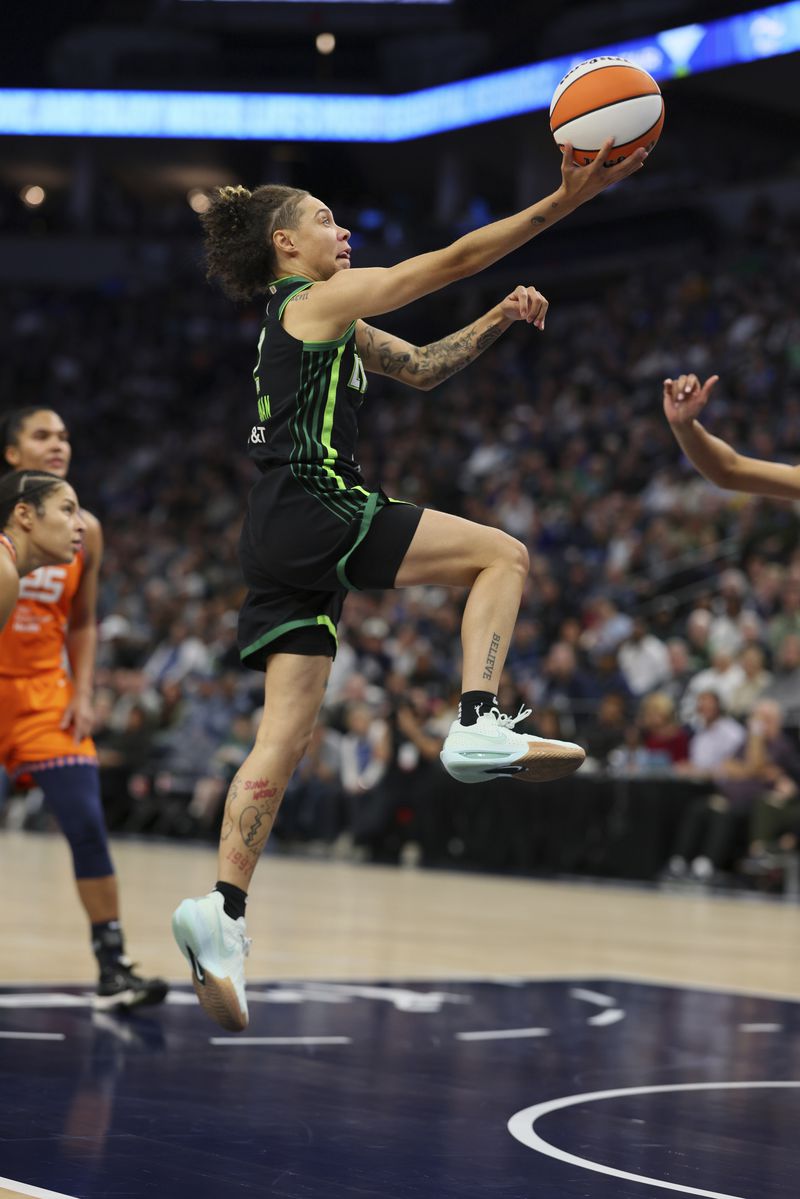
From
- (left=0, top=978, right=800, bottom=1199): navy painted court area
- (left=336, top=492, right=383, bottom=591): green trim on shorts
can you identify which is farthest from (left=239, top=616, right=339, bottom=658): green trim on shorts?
(left=0, top=978, right=800, bottom=1199): navy painted court area

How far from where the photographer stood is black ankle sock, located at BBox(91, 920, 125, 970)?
6.61 metres

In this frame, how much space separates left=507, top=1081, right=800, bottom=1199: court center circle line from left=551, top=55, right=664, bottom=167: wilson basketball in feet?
8.65

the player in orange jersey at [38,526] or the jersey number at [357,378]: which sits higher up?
the jersey number at [357,378]

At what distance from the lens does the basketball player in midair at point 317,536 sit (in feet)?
14.4

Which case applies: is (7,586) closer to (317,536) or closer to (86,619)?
(317,536)

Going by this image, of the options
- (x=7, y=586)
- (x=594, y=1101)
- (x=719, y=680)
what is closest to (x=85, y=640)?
(x=7, y=586)

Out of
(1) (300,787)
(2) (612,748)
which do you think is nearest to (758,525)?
(2) (612,748)

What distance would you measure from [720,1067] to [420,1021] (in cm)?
135

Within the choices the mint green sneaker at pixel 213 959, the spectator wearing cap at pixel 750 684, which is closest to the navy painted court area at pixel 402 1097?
the mint green sneaker at pixel 213 959

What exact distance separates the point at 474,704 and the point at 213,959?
97 centimetres

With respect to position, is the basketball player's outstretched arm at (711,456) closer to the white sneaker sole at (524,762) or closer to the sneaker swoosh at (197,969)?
the white sneaker sole at (524,762)

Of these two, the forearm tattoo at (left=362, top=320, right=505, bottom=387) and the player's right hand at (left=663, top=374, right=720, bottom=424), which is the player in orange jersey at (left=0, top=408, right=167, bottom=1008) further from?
the player's right hand at (left=663, top=374, right=720, bottom=424)

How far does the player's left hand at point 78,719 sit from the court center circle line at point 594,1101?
256cm

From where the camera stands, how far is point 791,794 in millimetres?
12977
